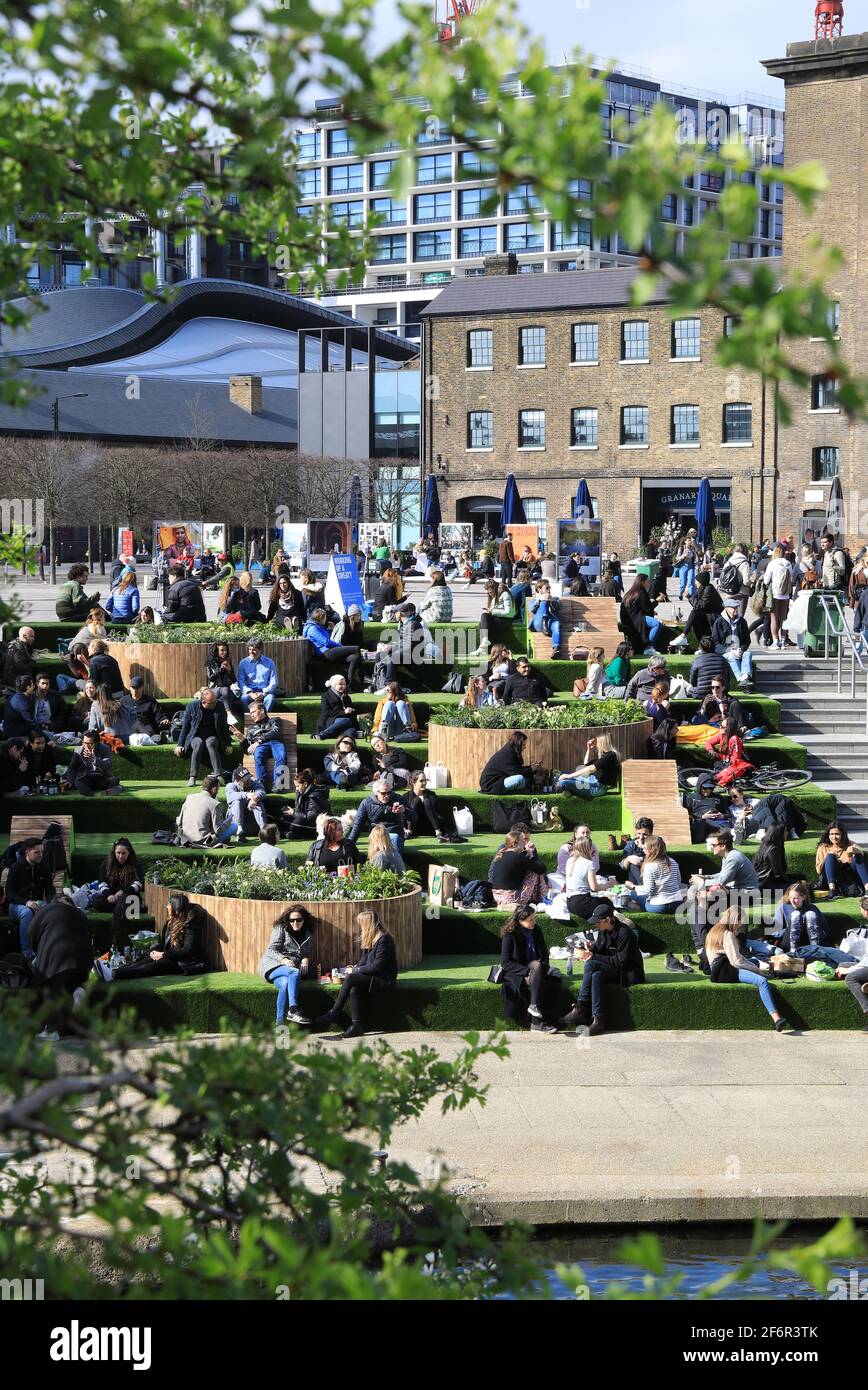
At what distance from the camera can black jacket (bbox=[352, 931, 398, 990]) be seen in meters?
16.5

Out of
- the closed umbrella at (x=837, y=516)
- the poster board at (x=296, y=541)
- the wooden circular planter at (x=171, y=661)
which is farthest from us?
the closed umbrella at (x=837, y=516)

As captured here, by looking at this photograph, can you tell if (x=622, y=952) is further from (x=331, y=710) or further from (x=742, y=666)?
(x=742, y=666)

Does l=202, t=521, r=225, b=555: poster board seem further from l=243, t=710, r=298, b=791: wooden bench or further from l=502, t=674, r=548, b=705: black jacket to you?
l=243, t=710, r=298, b=791: wooden bench

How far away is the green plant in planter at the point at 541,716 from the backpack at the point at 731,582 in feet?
30.6

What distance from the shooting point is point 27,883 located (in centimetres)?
1769

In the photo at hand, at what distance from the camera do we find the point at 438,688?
27.8m

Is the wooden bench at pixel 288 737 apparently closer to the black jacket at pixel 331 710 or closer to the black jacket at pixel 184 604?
the black jacket at pixel 331 710

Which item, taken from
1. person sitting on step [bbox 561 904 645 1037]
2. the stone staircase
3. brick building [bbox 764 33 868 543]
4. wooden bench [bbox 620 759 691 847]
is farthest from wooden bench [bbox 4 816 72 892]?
brick building [bbox 764 33 868 543]

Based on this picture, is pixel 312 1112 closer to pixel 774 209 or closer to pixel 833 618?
pixel 833 618

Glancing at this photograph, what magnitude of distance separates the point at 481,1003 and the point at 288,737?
24.2 ft

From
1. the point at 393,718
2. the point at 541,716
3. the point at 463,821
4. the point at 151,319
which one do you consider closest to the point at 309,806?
the point at 463,821

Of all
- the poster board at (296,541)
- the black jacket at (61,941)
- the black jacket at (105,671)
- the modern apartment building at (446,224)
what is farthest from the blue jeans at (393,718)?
the modern apartment building at (446,224)

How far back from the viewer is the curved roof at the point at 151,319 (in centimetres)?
9700

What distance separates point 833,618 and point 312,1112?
86.5ft
